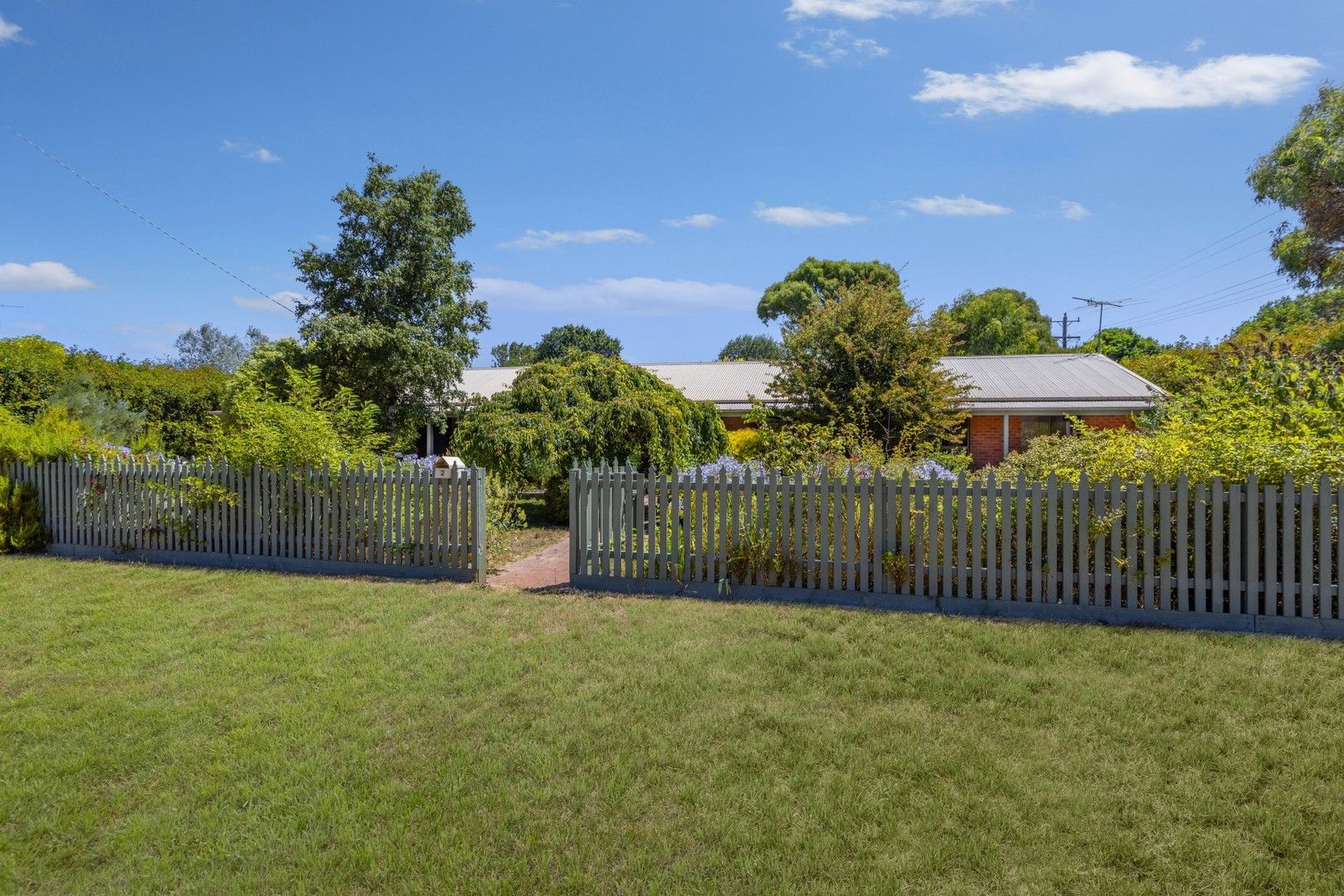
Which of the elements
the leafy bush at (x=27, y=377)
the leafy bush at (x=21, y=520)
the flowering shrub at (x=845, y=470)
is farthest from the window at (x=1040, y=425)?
the leafy bush at (x=27, y=377)

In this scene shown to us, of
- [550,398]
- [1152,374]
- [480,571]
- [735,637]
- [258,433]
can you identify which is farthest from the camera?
[1152,374]

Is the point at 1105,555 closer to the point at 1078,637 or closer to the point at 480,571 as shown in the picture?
the point at 1078,637

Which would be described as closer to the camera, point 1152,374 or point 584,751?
point 584,751

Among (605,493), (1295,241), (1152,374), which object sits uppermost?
(1295,241)

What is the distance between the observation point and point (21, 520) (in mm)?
10297

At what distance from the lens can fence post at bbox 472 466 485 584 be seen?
27.4 ft

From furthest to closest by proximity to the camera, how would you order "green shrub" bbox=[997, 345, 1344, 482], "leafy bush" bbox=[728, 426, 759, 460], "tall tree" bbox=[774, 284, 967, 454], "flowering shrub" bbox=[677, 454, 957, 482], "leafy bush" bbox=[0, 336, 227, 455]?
"leafy bush" bbox=[728, 426, 759, 460] < "leafy bush" bbox=[0, 336, 227, 455] < "tall tree" bbox=[774, 284, 967, 454] < "flowering shrub" bbox=[677, 454, 957, 482] < "green shrub" bbox=[997, 345, 1344, 482]

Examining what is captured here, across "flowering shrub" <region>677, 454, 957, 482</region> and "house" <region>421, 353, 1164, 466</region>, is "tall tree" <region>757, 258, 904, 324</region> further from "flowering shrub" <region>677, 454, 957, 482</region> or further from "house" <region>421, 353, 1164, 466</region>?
"flowering shrub" <region>677, 454, 957, 482</region>

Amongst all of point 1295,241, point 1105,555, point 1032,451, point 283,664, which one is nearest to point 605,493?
point 283,664

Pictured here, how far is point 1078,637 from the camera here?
19.8 feet

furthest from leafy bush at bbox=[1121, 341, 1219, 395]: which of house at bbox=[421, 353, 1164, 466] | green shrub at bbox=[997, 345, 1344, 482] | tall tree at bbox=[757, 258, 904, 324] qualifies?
tall tree at bbox=[757, 258, 904, 324]

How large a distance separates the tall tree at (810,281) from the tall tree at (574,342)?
10.4 m

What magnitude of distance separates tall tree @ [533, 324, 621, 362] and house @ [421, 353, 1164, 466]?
19.0m

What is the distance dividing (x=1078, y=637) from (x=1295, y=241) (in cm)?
2098
